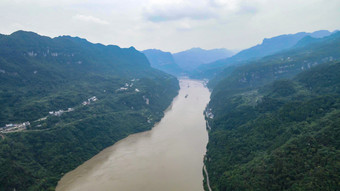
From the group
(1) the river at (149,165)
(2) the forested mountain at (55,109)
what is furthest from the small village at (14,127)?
(1) the river at (149,165)

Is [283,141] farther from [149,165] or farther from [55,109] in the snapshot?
[55,109]

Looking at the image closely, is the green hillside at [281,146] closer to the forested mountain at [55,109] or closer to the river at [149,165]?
the river at [149,165]

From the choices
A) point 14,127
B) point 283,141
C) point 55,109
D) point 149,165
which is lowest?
point 149,165

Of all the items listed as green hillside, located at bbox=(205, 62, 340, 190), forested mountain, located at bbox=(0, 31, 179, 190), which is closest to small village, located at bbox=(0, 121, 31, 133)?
forested mountain, located at bbox=(0, 31, 179, 190)

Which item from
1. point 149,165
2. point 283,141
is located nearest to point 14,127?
point 149,165

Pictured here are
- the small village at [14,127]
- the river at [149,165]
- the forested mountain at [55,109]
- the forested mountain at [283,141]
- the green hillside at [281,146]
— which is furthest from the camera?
the small village at [14,127]

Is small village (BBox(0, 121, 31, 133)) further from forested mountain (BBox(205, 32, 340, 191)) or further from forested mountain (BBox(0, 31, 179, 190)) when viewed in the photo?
forested mountain (BBox(205, 32, 340, 191))
